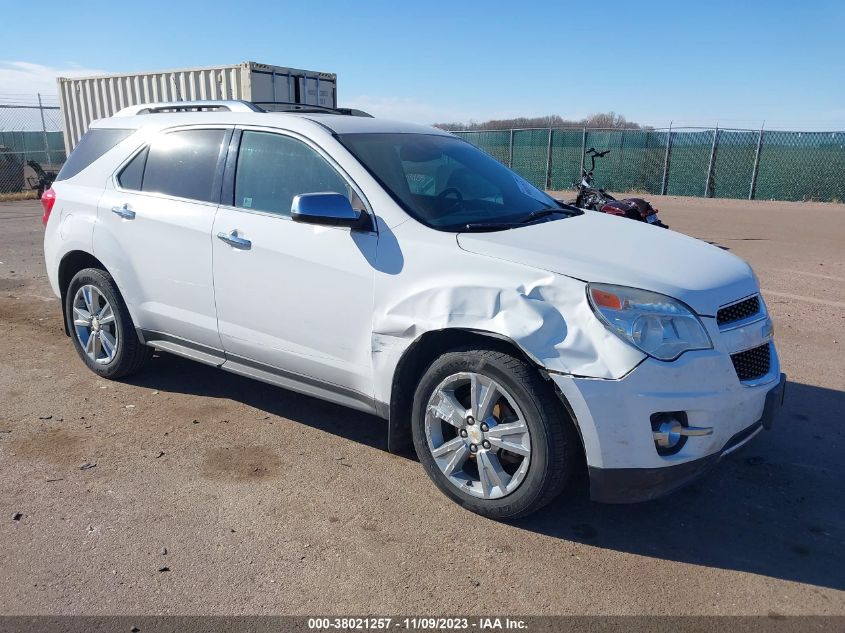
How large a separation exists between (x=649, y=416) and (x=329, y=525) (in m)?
1.58

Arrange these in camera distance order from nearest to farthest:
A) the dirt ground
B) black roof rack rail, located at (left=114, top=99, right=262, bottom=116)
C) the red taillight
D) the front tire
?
the dirt ground
the front tire
black roof rack rail, located at (left=114, top=99, right=262, bottom=116)
the red taillight

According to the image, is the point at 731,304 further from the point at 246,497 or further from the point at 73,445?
the point at 73,445

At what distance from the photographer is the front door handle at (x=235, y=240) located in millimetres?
4145

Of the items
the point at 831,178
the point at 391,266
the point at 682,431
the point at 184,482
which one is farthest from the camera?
the point at 831,178

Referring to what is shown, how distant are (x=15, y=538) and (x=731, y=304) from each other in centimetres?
350

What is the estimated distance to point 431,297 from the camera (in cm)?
344

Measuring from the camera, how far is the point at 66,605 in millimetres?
2842

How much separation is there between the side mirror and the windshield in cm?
27

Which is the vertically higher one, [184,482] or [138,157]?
[138,157]

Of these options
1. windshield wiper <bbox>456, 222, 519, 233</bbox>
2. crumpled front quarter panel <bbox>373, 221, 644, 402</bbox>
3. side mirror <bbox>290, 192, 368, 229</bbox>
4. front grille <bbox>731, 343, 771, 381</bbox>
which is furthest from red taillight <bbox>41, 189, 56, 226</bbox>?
front grille <bbox>731, 343, 771, 381</bbox>

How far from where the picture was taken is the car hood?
10.5 ft

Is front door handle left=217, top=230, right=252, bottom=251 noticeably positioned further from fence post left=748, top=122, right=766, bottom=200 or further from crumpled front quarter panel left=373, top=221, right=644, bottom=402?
fence post left=748, top=122, right=766, bottom=200

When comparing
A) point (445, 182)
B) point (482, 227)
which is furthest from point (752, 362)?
point (445, 182)

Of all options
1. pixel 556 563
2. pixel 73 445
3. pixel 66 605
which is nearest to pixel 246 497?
pixel 66 605
